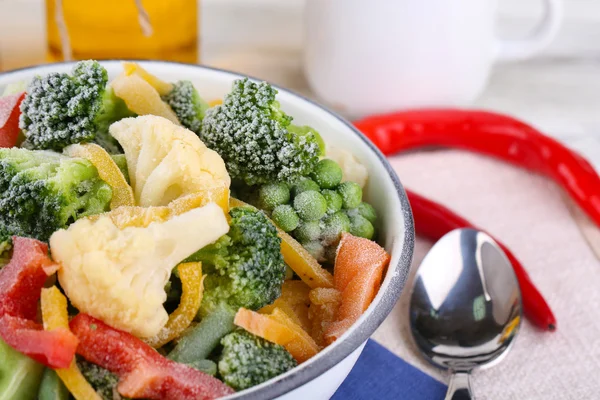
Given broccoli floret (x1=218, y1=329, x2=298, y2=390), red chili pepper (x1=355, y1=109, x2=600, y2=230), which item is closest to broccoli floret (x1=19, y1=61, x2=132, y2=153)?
broccoli floret (x1=218, y1=329, x2=298, y2=390)

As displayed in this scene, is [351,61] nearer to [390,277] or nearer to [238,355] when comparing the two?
[390,277]

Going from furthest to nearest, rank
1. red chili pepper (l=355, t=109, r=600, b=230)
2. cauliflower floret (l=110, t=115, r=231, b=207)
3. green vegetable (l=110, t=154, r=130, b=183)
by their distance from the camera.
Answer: red chili pepper (l=355, t=109, r=600, b=230), green vegetable (l=110, t=154, r=130, b=183), cauliflower floret (l=110, t=115, r=231, b=207)

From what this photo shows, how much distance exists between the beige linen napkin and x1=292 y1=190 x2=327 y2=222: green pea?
1.31 ft

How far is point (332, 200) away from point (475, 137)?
0.97 meters

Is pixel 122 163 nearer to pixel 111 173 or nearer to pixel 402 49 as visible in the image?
pixel 111 173

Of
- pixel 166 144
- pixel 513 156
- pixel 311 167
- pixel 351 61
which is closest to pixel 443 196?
pixel 513 156

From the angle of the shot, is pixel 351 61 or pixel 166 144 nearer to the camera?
pixel 166 144

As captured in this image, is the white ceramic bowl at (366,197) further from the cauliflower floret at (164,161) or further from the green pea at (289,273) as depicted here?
the cauliflower floret at (164,161)

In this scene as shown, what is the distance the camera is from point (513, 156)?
6.91 feet

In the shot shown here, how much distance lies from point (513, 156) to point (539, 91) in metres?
0.65

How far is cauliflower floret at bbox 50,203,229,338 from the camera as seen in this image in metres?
0.98

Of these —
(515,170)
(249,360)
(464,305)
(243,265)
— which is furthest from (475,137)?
(249,360)

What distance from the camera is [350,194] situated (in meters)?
1.34

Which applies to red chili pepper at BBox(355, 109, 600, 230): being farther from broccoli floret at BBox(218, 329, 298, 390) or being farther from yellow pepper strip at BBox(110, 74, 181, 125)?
broccoli floret at BBox(218, 329, 298, 390)
